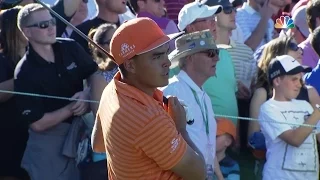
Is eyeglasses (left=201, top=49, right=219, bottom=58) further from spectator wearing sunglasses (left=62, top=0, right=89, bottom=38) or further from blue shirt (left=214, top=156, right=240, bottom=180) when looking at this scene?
spectator wearing sunglasses (left=62, top=0, right=89, bottom=38)

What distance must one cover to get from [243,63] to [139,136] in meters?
3.62

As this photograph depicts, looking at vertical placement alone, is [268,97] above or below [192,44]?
below

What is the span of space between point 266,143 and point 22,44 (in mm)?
2008

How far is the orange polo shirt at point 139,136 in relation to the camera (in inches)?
138

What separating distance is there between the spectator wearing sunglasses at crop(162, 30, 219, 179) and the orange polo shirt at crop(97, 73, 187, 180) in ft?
4.72

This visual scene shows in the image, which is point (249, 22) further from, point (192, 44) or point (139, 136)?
point (139, 136)

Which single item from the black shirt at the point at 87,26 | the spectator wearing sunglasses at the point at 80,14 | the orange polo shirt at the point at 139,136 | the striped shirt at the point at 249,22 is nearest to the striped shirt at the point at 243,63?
the striped shirt at the point at 249,22

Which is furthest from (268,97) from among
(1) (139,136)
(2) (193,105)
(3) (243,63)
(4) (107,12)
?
(1) (139,136)

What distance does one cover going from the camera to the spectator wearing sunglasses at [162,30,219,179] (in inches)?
204

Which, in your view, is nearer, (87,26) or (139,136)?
(139,136)

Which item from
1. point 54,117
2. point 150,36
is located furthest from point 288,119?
point 150,36

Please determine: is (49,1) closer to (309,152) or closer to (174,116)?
(309,152)

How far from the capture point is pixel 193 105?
520 cm

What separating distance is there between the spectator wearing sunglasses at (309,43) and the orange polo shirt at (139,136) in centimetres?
374
